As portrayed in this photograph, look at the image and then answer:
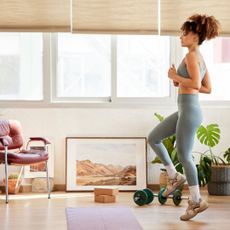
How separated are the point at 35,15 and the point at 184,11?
1.58 m

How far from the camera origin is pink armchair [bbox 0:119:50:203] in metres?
5.05

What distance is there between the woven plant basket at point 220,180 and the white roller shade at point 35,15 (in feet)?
7.06

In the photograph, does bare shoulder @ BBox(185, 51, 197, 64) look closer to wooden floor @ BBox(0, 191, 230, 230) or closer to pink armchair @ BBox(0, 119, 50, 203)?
wooden floor @ BBox(0, 191, 230, 230)

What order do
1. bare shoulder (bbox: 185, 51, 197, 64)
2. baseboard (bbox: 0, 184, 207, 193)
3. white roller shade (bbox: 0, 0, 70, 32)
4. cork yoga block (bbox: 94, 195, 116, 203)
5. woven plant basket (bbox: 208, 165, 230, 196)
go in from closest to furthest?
bare shoulder (bbox: 185, 51, 197, 64)
cork yoga block (bbox: 94, 195, 116, 203)
woven plant basket (bbox: 208, 165, 230, 196)
white roller shade (bbox: 0, 0, 70, 32)
baseboard (bbox: 0, 184, 207, 193)

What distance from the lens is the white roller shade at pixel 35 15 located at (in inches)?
222

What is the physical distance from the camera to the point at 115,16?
Answer: 18.8 feet

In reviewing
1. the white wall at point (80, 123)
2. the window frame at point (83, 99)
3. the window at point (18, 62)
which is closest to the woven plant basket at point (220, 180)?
the white wall at point (80, 123)

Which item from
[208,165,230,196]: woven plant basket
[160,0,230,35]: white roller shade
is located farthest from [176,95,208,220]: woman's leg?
[160,0,230,35]: white roller shade

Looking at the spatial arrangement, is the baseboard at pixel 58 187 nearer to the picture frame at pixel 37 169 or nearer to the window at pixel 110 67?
the picture frame at pixel 37 169

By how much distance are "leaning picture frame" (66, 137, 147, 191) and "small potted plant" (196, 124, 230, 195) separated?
0.67 metres

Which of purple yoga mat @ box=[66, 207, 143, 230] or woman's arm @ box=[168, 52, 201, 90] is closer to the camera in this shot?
purple yoga mat @ box=[66, 207, 143, 230]

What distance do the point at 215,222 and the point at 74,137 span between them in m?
2.25

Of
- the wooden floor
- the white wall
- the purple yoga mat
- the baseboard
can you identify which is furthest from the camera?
the white wall

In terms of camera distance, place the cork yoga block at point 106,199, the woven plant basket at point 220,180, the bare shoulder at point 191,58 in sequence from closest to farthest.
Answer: the bare shoulder at point 191,58, the cork yoga block at point 106,199, the woven plant basket at point 220,180
